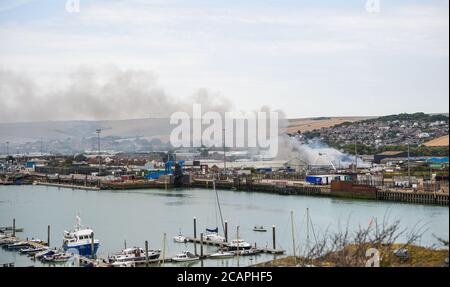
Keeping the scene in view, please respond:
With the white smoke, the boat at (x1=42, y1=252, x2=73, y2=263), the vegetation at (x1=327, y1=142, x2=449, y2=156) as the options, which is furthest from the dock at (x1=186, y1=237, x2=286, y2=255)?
the white smoke

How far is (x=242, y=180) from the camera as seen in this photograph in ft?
42.6

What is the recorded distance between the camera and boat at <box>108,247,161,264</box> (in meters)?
4.91

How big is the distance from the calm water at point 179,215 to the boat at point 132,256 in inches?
11.0

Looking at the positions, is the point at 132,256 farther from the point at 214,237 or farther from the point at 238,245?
the point at 214,237

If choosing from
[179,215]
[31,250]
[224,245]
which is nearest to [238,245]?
[224,245]

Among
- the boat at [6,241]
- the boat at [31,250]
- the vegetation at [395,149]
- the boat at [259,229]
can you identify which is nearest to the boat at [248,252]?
the boat at [259,229]

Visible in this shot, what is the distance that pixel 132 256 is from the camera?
504cm

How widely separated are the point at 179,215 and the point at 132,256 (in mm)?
2992

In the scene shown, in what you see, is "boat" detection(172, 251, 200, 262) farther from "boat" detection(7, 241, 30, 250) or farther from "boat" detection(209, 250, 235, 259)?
"boat" detection(7, 241, 30, 250)

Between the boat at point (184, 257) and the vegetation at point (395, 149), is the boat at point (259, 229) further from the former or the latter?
the vegetation at point (395, 149)

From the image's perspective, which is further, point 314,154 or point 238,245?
point 314,154

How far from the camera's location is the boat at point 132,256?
491 centimetres
